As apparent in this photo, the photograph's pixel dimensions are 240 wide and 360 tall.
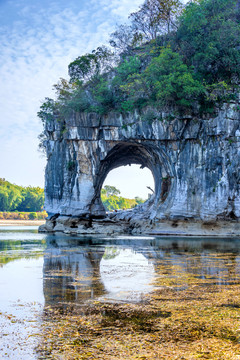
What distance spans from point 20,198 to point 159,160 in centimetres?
5792

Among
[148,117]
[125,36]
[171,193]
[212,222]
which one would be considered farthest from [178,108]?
[125,36]

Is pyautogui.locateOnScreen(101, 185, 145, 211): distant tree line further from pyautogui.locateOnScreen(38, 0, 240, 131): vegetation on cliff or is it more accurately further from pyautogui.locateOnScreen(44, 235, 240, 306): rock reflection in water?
pyautogui.locateOnScreen(44, 235, 240, 306): rock reflection in water

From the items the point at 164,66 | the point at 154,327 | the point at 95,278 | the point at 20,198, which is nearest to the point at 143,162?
the point at 164,66

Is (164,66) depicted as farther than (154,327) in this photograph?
Yes

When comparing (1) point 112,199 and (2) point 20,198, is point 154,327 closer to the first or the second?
(2) point 20,198

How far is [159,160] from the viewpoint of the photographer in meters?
27.5

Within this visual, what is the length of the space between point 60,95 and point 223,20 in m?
14.6

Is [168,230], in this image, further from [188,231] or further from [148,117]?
[148,117]

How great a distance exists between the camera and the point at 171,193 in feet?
82.3

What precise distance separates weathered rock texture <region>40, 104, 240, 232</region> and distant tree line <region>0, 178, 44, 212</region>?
44.6 m

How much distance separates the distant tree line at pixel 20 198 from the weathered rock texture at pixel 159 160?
146 feet

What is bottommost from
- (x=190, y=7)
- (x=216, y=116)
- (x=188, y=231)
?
(x=188, y=231)

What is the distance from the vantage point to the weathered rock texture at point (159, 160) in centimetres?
2322

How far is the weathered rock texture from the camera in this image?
2322cm
